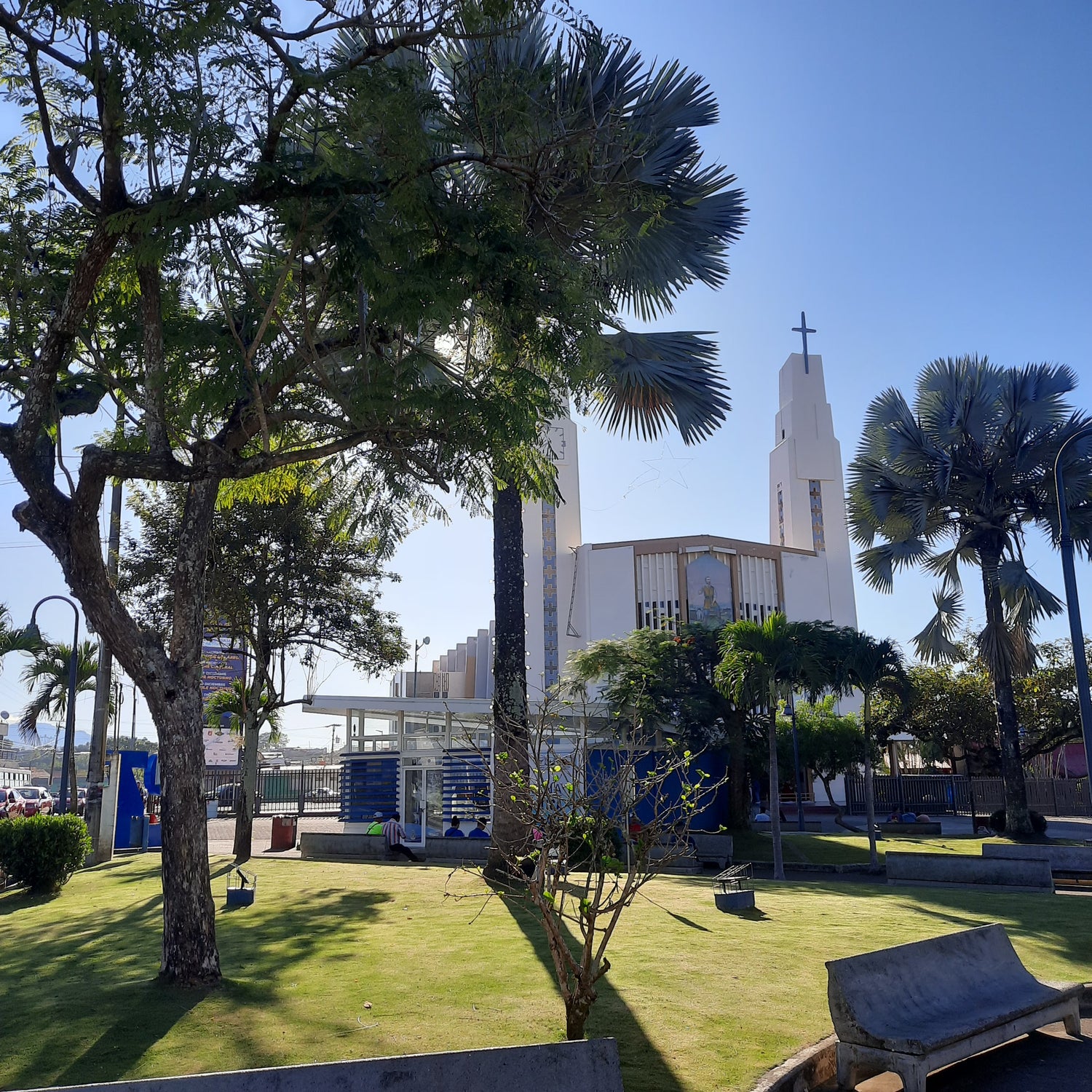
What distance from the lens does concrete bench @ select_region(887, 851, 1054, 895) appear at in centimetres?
1441

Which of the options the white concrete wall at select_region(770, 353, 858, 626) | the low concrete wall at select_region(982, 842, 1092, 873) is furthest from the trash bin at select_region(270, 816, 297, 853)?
the white concrete wall at select_region(770, 353, 858, 626)

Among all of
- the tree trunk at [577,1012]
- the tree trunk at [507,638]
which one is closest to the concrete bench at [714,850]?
the tree trunk at [507,638]

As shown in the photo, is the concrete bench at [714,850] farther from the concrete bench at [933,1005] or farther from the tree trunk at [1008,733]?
the concrete bench at [933,1005]

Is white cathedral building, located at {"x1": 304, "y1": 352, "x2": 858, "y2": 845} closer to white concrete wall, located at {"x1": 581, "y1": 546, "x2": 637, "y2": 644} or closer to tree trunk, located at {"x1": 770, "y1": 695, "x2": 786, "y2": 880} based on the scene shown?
white concrete wall, located at {"x1": 581, "y1": 546, "x2": 637, "y2": 644}

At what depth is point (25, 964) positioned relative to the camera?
9133mm

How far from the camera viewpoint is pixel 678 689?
2630cm

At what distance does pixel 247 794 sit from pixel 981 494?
60.7ft

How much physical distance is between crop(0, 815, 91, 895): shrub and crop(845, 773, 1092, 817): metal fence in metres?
32.0

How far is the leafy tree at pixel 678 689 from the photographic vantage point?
25.5 meters

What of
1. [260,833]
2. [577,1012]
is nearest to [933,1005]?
[577,1012]

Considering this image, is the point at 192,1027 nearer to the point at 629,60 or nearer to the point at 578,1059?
the point at 578,1059

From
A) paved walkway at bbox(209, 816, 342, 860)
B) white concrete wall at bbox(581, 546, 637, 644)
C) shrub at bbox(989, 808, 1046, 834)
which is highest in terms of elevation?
white concrete wall at bbox(581, 546, 637, 644)

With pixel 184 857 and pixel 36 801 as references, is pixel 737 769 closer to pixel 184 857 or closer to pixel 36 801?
pixel 184 857

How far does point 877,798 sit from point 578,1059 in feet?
138
